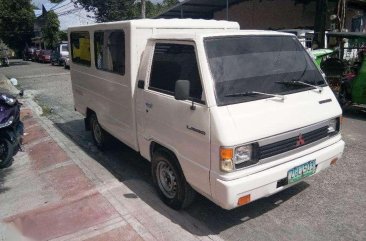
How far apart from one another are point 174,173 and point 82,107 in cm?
379

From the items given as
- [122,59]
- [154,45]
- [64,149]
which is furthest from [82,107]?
[154,45]

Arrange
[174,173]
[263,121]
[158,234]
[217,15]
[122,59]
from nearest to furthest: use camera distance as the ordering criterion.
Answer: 1. [263,121]
2. [158,234]
3. [174,173]
4. [122,59]
5. [217,15]

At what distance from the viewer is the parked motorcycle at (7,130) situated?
6488 mm

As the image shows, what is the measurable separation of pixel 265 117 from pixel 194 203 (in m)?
1.57

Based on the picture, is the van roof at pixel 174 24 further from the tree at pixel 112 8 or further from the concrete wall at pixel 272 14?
the tree at pixel 112 8

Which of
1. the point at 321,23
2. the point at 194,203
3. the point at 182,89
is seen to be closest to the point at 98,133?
the point at 194,203

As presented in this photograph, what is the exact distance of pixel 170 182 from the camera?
444cm

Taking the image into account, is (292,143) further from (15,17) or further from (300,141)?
(15,17)

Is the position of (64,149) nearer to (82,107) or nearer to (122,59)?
(82,107)

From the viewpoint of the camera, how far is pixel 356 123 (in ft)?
25.8

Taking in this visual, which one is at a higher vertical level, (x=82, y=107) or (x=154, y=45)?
(x=154, y=45)

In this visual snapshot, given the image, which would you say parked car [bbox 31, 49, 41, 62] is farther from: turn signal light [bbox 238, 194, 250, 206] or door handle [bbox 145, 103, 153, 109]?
turn signal light [bbox 238, 194, 250, 206]

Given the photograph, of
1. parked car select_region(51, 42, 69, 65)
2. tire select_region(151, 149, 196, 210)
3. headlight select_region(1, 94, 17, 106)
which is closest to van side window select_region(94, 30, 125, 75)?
tire select_region(151, 149, 196, 210)

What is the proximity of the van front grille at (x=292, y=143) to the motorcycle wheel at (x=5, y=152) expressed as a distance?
4903 mm
